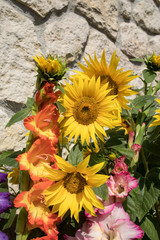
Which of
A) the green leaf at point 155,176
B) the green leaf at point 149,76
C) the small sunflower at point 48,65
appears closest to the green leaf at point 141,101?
the green leaf at point 149,76

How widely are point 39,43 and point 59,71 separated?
638 millimetres

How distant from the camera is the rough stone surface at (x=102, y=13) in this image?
1313mm

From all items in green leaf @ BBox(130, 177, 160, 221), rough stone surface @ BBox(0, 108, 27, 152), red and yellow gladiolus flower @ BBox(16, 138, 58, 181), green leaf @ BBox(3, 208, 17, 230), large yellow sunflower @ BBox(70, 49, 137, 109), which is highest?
large yellow sunflower @ BBox(70, 49, 137, 109)

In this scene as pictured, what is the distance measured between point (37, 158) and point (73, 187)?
10cm

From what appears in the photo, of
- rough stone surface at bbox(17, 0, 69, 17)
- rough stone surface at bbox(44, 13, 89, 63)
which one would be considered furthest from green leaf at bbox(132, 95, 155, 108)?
rough stone surface at bbox(17, 0, 69, 17)

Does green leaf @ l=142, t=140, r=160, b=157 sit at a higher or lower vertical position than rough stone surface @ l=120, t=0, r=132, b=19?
lower

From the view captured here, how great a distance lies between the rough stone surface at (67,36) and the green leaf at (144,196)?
2.44 ft

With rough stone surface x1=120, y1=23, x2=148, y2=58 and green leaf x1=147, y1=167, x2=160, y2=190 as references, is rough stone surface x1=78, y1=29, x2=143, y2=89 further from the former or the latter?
green leaf x1=147, y1=167, x2=160, y2=190

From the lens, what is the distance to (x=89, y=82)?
64 cm

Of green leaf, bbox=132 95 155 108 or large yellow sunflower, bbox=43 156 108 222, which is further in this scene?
green leaf, bbox=132 95 155 108

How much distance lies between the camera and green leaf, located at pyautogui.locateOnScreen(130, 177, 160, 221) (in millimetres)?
625

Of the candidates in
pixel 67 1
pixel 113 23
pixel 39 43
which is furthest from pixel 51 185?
pixel 113 23

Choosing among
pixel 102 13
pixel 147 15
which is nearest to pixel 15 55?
pixel 102 13

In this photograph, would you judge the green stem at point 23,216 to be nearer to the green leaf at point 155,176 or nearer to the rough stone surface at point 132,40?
the green leaf at point 155,176
